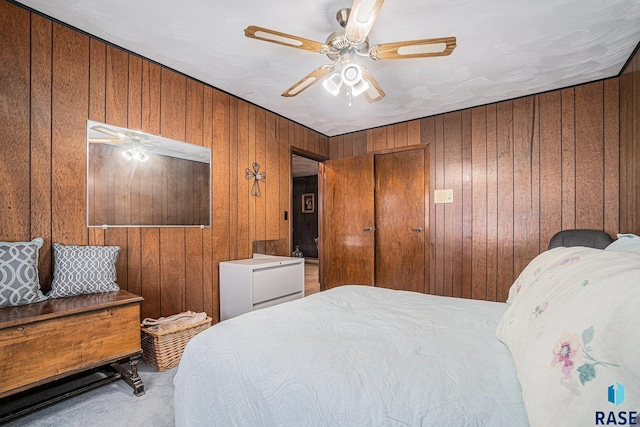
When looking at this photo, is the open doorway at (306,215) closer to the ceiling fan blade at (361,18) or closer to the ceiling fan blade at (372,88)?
the ceiling fan blade at (372,88)

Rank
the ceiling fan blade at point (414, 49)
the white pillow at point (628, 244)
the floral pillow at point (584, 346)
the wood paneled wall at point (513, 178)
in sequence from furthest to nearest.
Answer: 1. the wood paneled wall at point (513, 178)
2. the ceiling fan blade at point (414, 49)
3. the white pillow at point (628, 244)
4. the floral pillow at point (584, 346)

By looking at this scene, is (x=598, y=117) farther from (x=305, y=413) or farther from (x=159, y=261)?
(x=159, y=261)

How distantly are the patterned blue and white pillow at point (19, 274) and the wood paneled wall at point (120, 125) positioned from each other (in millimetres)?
178

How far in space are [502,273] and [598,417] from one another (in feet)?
10.1

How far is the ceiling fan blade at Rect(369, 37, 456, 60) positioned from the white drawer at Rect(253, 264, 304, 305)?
1.90 metres

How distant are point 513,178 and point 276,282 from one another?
2650mm

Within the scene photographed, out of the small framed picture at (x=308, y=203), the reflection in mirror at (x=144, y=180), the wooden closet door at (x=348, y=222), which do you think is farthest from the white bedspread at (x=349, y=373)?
the small framed picture at (x=308, y=203)

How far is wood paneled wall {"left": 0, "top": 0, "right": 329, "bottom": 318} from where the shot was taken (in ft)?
6.03

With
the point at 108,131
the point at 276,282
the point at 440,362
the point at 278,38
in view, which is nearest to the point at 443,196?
the point at 276,282

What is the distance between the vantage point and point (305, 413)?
861 mm

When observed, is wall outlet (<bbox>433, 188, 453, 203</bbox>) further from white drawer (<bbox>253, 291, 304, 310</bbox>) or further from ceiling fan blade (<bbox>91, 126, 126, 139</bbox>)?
ceiling fan blade (<bbox>91, 126, 126, 139</bbox>)

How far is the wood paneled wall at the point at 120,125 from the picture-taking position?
184 centimetres

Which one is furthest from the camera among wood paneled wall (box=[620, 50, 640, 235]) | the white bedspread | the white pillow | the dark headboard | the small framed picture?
the small framed picture

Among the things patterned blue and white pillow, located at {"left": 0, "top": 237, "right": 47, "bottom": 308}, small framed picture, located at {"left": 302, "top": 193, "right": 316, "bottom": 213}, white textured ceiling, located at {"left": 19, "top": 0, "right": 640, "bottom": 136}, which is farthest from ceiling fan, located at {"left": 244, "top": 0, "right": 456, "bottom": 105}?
small framed picture, located at {"left": 302, "top": 193, "right": 316, "bottom": 213}
